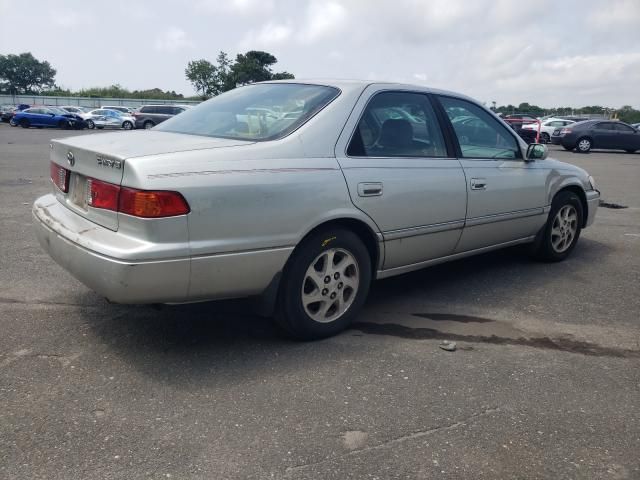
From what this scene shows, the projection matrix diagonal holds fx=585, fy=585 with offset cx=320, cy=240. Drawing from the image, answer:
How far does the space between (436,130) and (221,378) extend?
2.39 metres

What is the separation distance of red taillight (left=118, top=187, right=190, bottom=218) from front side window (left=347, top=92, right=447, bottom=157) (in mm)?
1187

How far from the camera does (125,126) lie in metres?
37.3

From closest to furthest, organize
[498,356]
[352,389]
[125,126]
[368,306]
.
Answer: [352,389] → [498,356] → [368,306] → [125,126]

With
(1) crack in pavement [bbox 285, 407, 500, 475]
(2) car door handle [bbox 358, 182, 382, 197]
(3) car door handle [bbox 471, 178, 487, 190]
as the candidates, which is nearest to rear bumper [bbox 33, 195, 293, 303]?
(2) car door handle [bbox 358, 182, 382, 197]

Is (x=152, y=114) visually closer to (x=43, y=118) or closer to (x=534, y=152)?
(x=43, y=118)

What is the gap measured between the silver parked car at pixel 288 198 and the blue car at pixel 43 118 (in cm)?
3492

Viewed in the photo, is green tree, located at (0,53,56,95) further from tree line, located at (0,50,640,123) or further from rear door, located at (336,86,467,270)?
rear door, located at (336,86,467,270)

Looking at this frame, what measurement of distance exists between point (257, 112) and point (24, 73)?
4592 inches

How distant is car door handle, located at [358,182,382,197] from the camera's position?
3.58 m

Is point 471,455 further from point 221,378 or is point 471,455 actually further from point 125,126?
point 125,126

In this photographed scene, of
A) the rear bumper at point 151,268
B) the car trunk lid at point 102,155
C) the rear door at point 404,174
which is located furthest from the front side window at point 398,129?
the rear bumper at point 151,268

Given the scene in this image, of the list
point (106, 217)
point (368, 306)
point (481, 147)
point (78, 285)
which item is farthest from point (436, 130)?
point (78, 285)

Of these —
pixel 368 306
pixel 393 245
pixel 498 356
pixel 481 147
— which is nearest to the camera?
pixel 498 356

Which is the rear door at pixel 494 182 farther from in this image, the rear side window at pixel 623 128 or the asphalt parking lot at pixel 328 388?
the rear side window at pixel 623 128
